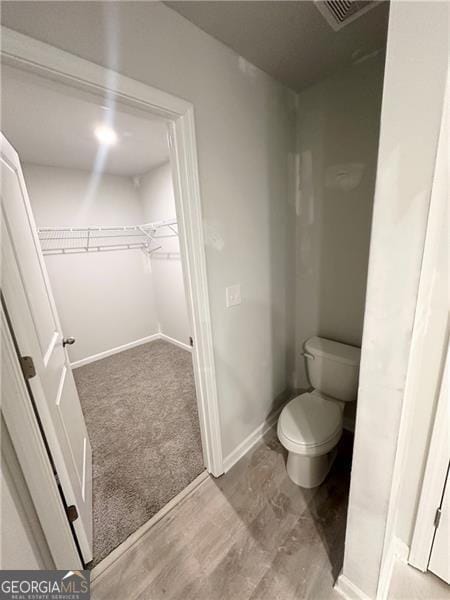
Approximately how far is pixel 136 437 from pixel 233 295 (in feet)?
4.68

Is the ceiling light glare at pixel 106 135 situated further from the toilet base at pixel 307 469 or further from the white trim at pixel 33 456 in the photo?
the toilet base at pixel 307 469

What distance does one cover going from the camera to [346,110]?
1.51m

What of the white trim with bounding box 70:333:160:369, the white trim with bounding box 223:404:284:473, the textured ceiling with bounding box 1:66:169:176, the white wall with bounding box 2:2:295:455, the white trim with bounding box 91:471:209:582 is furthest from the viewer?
the white trim with bounding box 70:333:160:369

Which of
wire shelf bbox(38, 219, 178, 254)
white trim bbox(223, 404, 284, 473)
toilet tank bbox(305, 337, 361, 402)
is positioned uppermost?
wire shelf bbox(38, 219, 178, 254)

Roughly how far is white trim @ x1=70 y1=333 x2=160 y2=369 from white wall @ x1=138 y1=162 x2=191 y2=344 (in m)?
0.26

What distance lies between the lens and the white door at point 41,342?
867 mm

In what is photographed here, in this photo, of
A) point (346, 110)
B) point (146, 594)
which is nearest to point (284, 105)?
→ point (346, 110)

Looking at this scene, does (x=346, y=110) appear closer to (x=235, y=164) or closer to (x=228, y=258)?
(x=235, y=164)

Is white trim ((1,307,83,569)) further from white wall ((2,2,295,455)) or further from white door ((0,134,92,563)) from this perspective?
white wall ((2,2,295,455))

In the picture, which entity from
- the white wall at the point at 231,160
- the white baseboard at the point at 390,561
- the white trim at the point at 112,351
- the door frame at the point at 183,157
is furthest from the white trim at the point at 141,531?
the white trim at the point at 112,351

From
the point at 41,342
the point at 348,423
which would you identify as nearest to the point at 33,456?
the point at 41,342

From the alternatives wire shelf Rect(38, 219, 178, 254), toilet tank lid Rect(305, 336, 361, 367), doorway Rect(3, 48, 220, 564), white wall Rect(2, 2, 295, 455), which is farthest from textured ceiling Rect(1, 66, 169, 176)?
toilet tank lid Rect(305, 336, 361, 367)

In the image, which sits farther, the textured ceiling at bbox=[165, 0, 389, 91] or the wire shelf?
the wire shelf

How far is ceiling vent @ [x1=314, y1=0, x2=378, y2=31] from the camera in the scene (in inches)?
40.4
